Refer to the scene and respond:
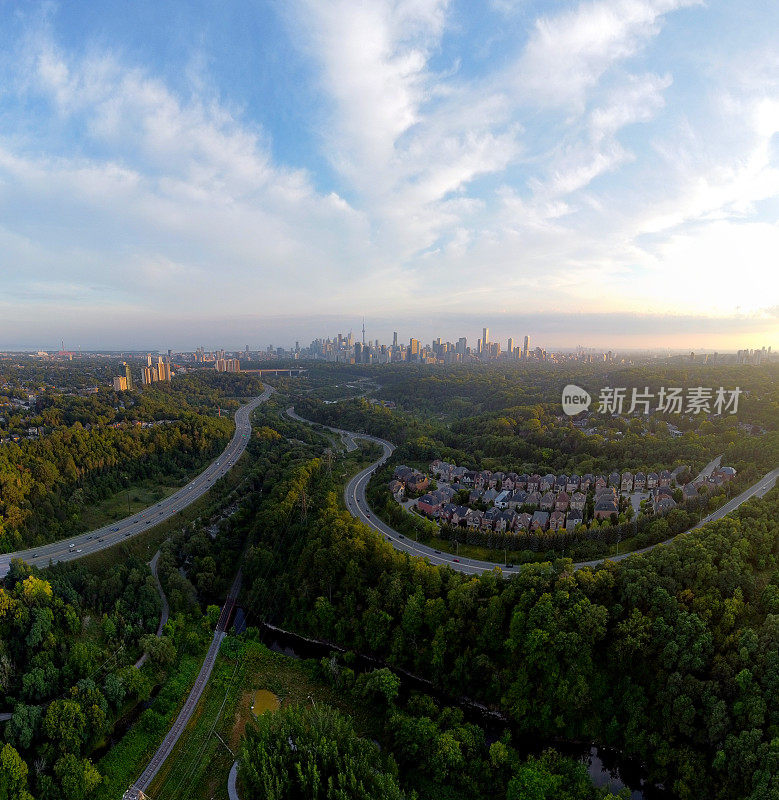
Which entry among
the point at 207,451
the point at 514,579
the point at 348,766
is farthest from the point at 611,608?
the point at 207,451

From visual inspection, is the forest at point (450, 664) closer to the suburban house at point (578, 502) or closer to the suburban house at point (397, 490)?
the suburban house at point (397, 490)

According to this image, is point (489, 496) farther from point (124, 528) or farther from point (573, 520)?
point (124, 528)

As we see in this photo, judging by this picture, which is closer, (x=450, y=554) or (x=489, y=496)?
(x=450, y=554)

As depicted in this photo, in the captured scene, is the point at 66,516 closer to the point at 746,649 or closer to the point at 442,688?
the point at 442,688

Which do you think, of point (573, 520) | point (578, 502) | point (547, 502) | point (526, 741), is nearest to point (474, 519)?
point (547, 502)

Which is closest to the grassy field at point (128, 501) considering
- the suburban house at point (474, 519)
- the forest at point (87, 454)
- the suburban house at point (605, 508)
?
the forest at point (87, 454)

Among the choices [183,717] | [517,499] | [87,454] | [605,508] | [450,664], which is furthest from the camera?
[87,454]
